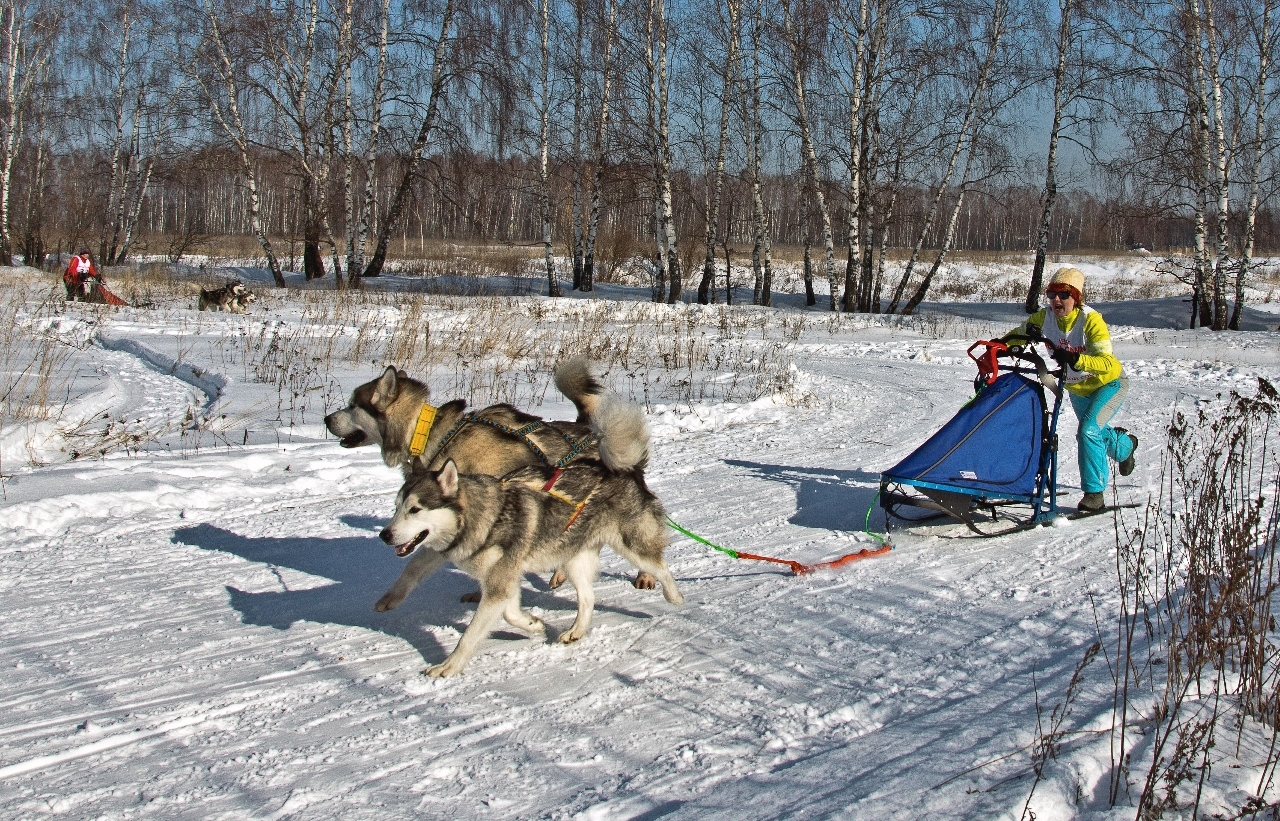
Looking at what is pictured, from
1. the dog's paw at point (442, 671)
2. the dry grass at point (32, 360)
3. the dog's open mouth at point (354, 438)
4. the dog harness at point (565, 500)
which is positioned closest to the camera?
Answer: the dog's paw at point (442, 671)

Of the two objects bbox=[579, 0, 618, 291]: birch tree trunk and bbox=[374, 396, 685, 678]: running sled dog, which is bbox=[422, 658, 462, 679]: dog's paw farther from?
bbox=[579, 0, 618, 291]: birch tree trunk

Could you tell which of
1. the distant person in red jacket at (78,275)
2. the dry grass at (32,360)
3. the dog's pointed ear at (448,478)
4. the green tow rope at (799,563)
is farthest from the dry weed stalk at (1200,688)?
the distant person in red jacket at (78,275)

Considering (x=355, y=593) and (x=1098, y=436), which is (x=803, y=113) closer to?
(x=1098, y=436)

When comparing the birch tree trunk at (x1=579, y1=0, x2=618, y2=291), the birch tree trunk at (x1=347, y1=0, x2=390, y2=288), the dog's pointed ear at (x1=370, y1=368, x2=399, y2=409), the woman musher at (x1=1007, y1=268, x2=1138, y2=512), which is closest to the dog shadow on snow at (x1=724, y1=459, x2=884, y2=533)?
the woman musher at (x1=1007, y1=268, x2=1138, y2=512)

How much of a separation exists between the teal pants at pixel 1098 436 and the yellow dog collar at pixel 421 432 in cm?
442

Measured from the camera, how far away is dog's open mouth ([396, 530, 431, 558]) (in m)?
3.91

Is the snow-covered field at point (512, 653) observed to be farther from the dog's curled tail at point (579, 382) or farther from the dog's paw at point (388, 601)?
the dog's curled tail at point (579, 382)

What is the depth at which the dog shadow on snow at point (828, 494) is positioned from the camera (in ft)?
21.0

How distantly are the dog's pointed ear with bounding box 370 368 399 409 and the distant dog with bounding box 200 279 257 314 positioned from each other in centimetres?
1484

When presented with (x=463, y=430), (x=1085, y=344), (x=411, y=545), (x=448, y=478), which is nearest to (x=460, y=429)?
(x=463, y=430)

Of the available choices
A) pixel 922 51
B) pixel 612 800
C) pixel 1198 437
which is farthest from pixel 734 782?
pixel 922 51

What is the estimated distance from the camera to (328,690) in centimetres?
371

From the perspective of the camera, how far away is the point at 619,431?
453 cm

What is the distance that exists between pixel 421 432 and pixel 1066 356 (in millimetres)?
4263
